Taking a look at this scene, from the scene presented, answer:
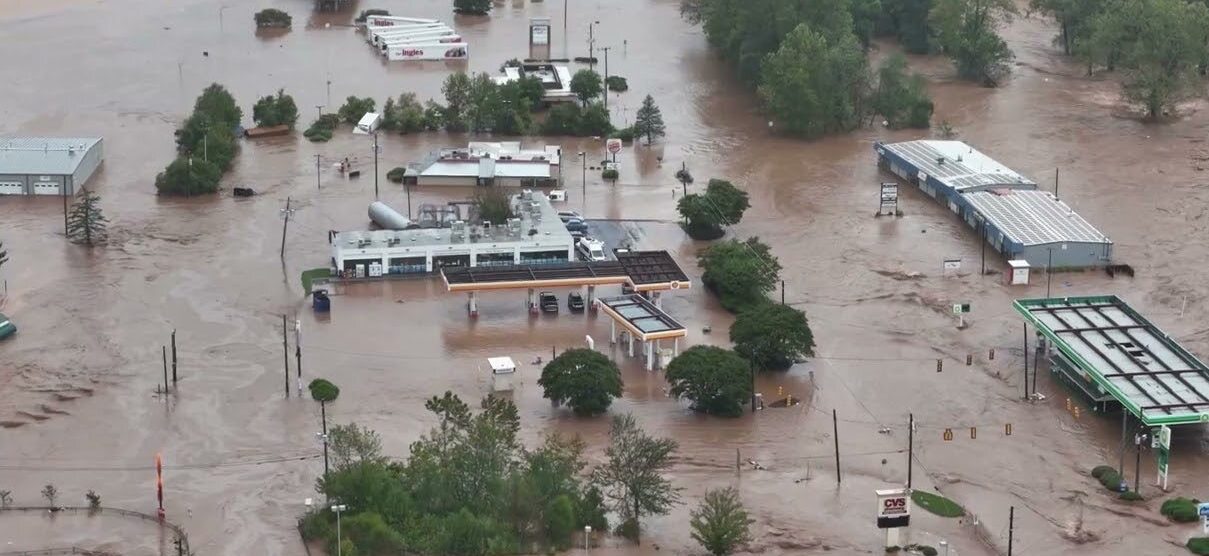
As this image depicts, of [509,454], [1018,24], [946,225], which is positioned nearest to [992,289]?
[946,225]

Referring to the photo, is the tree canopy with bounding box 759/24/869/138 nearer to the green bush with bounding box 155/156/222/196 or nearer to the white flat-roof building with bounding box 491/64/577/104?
the white flat-roof building with bounding box 491/64/577/104

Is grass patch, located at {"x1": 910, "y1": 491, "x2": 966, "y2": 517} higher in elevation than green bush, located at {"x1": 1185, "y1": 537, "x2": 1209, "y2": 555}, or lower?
higher

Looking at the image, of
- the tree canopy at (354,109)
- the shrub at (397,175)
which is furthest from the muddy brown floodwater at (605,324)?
the tree canopy at (354,109)

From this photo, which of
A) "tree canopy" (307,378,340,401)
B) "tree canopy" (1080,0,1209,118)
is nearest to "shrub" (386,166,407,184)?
"tree canopy" (307,378,340,401)

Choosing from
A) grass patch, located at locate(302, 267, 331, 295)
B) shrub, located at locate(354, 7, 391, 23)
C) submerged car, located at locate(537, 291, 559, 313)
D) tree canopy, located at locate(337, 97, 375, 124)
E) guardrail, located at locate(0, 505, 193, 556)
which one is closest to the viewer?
guardrail, located at locate(0, 505, 193, 556)

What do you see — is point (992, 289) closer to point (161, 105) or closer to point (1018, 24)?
point (161, 105)

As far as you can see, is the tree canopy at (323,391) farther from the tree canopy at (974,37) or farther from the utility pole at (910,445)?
the tree canopy at (974,37)
